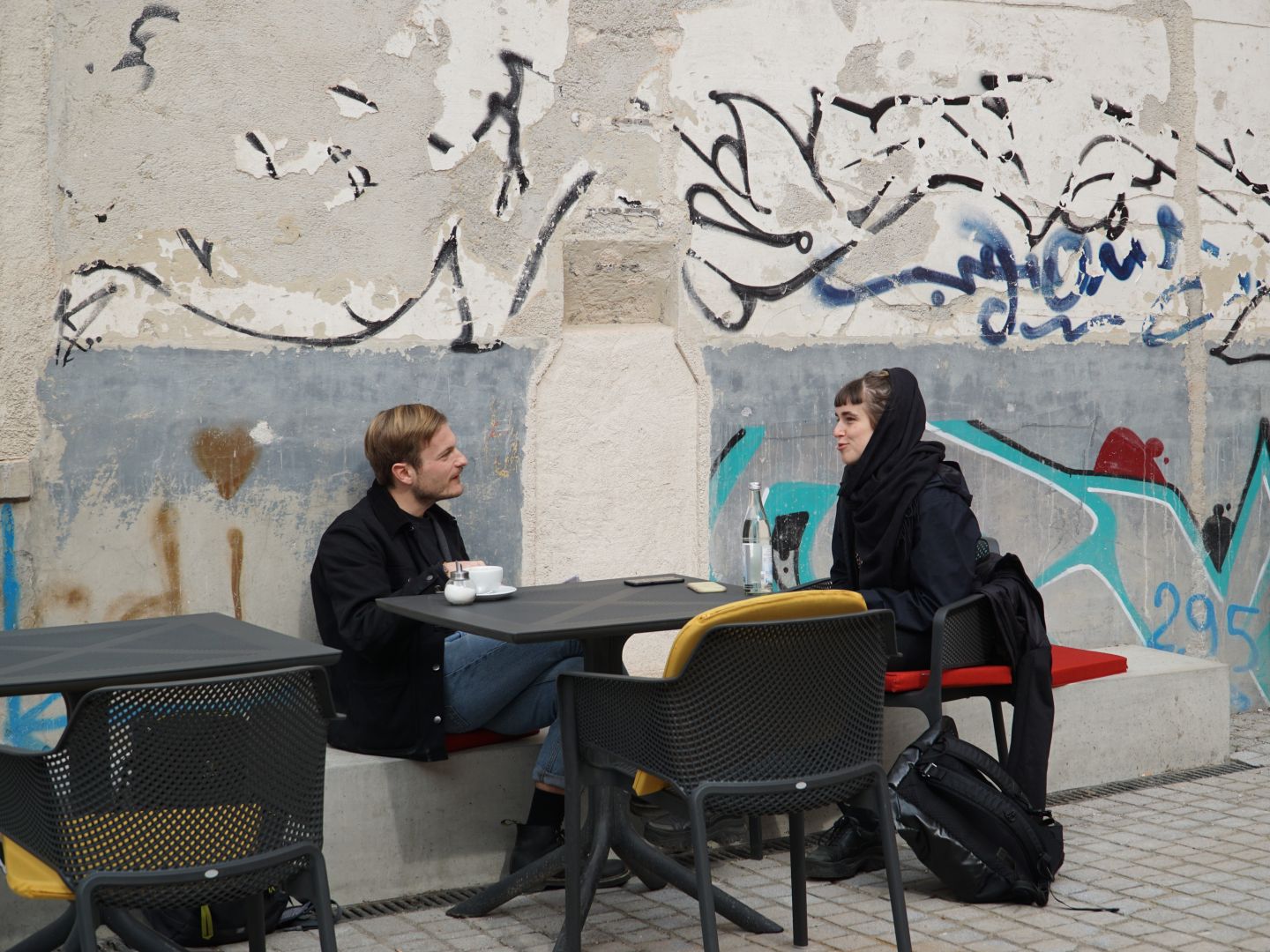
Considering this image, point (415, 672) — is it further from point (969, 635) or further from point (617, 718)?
point (969, 635)

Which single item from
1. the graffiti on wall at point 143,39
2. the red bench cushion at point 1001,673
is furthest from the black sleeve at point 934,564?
the graffiti on wall at point 143,39

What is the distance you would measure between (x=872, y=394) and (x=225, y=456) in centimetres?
214

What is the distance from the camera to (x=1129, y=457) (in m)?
6.39

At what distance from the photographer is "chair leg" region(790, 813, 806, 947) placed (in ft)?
12.2

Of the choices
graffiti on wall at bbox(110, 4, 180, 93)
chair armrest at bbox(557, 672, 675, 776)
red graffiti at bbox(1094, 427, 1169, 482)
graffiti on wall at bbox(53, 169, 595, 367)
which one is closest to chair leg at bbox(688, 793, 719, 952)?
chair armrest at bbox(557, 672, 675, 776)

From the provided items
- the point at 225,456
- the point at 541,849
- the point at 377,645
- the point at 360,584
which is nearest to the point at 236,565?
the point at 225,456

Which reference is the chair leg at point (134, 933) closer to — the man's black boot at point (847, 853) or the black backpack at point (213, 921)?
the black backpack at point (213, 921)

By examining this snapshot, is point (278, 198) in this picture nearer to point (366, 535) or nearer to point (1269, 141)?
point (366, 535)

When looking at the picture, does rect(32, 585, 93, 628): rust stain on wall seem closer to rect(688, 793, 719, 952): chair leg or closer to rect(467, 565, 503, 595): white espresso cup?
rect(467, 565, 503, 595): white espresso cup

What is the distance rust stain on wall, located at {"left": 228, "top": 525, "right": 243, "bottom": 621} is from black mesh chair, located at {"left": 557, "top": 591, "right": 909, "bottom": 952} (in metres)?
1.89

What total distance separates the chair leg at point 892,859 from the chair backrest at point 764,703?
0.12m

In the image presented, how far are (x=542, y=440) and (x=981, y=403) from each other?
197 cm

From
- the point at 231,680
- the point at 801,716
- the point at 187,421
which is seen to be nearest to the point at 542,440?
the point at 187,421

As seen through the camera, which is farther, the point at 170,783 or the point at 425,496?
the point at 425,496
